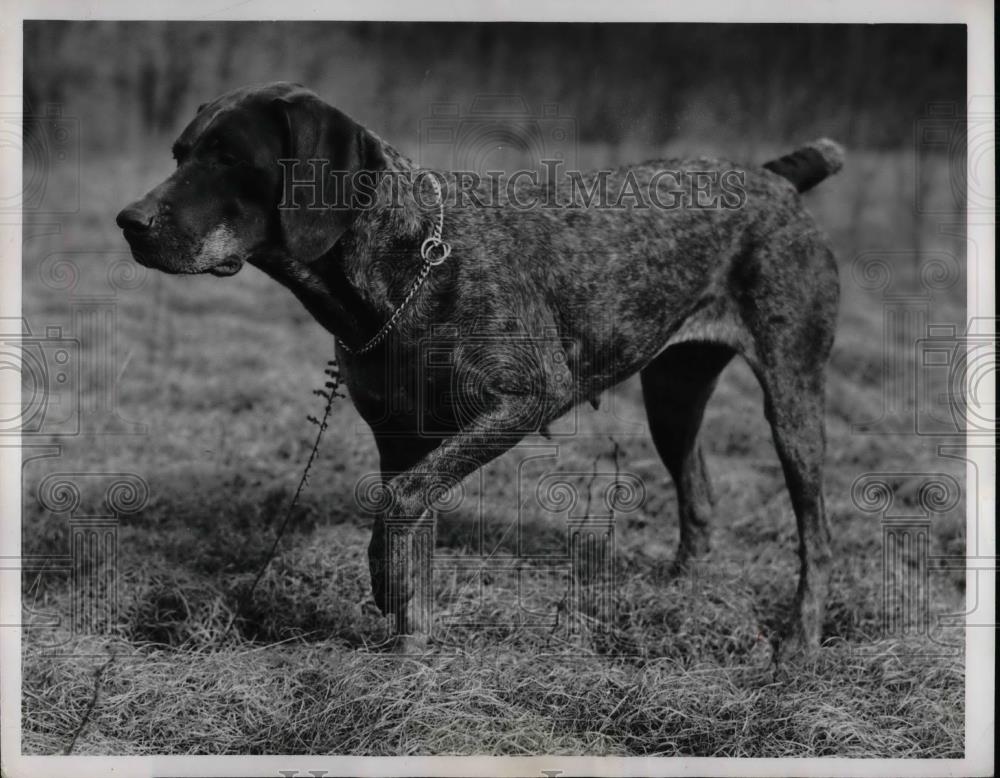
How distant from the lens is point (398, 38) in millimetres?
5129

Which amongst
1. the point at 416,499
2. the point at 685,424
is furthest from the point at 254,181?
the point at 685,424

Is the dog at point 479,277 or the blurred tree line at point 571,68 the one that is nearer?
the dog at point 479,277

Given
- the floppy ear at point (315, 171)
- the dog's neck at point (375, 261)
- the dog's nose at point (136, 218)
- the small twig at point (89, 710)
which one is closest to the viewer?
the dog's nose at point (136, 218)

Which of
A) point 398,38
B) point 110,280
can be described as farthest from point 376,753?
point 398,38

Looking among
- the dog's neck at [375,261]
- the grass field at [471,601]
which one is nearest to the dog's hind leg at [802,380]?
the grass field at [471,601]

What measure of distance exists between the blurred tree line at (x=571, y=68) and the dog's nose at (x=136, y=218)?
4.23 ft

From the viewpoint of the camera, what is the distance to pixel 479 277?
4207 millimetres

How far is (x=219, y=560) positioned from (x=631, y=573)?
1.93 meters

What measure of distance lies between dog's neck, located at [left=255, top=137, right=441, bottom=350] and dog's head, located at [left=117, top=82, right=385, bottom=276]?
0.35 ft

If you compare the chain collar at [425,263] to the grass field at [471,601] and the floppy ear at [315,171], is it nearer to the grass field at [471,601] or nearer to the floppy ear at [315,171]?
the floppy ear at [315,171]

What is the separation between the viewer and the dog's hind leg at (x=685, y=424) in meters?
5.41

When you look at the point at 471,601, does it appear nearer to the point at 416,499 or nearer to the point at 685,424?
the point at 416,499

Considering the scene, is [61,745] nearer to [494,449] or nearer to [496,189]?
[494,449]

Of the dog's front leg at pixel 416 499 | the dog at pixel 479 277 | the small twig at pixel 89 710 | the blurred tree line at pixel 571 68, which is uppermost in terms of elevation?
the blurred tree line at pixel 571 68
